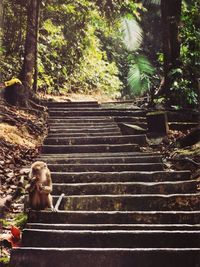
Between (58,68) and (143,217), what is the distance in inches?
470

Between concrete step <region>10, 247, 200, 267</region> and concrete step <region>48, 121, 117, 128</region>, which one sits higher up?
concrete step <region>48, 121, 117, 128</region>

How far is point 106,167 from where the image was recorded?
668 cm

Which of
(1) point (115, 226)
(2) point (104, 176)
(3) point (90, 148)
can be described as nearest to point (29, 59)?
(3) point (90, 148)

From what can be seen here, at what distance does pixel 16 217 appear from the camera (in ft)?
17.3

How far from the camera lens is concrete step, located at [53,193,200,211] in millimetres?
5262

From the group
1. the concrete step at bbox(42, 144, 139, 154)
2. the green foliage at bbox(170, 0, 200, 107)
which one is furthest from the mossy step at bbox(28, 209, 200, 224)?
the green foliage at bbox(170, 0, 200, 107)

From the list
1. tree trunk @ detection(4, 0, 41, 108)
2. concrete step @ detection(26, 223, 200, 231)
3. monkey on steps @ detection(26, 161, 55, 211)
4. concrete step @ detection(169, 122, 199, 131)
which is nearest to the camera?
concrete step @ detection(26, 223, 200, 231)

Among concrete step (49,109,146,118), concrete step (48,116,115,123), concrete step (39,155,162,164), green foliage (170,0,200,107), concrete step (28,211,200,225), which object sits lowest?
concrete step (28,211,200,225)

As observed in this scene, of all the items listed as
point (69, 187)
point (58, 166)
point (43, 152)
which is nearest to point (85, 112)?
point (43, 152)

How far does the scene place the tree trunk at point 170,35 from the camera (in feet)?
38.3

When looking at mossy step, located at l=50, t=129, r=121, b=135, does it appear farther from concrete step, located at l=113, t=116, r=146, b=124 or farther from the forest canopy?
the forest canopy

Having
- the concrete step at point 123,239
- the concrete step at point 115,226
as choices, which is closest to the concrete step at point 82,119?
the concrete step at point 115,226

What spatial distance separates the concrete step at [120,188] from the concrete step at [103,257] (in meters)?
1.77

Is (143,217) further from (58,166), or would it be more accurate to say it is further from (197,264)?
(58,166)
